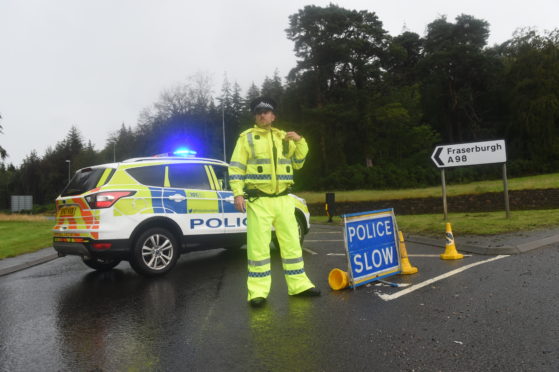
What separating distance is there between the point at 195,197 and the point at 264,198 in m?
2.50

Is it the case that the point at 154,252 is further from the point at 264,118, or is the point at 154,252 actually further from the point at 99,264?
the point at 264,118

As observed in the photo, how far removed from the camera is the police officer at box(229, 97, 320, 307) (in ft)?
15.7

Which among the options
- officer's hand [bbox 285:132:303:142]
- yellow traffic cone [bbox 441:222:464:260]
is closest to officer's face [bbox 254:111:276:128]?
officer's hand [bbox 285:132:303:142]

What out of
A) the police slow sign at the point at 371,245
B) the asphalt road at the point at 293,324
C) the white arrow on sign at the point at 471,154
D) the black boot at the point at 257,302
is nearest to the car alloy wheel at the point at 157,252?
the asphalt road at the point at 293,324

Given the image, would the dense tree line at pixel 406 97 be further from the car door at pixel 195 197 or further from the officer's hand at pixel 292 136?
the officer's hand at pixel 292 136

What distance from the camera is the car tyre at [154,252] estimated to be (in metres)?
6.32

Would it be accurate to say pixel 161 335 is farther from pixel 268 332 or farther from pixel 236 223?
pixel 236 223

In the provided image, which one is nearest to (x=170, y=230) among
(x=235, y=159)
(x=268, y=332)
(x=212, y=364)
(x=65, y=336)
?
(x=235, y=159)

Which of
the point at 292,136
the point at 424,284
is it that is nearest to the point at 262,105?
the point at 292,136

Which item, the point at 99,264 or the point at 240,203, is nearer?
the point at 240,203

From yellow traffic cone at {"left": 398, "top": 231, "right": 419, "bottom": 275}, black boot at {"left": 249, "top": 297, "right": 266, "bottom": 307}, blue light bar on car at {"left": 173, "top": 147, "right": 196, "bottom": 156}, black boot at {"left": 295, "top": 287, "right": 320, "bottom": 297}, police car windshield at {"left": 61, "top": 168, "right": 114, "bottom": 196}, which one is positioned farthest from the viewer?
blue light bar on car at {"left": 173, "top": 147, "right": 196, "bottom": 156}

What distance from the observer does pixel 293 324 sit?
4004 millimetres

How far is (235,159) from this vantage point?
497 cm

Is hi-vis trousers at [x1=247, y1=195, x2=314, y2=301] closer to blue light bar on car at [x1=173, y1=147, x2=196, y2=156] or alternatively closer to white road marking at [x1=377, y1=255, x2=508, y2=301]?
Result: white road marking at [x1=377, y1=255, x2=508, y2=301]
